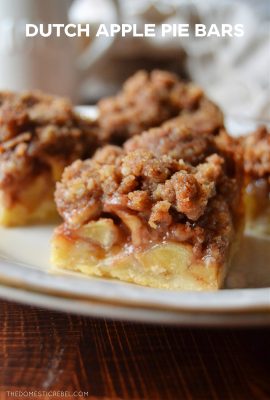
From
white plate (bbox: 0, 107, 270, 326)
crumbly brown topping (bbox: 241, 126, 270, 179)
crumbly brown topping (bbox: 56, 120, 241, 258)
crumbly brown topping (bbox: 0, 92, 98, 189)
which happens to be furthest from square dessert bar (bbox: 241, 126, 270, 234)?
white plate (bbox: 0, 107, 270, 326)

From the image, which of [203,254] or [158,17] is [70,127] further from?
[158,17]

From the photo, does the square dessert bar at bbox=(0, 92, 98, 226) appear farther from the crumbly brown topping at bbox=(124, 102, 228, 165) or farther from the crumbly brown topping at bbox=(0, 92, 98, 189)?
the crumbly brown topping at bbox=(124, 102, 228, 165)

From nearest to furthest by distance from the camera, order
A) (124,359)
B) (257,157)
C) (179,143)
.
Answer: (124,359)
(179,143)
(257,157)

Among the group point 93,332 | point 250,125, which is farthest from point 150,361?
point 250,125

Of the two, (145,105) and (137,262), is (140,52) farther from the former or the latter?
(137,262)

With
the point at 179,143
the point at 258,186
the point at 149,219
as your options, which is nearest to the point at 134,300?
the point at 149,219

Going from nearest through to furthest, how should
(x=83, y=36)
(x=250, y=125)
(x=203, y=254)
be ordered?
1. (x=203, y=254)
2. (x=250, y=125)
3. (x=83, y=36)
